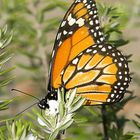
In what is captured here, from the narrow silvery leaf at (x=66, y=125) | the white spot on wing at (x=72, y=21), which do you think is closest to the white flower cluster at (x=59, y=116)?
the narrow silvery leaf at (x=66, y=125)

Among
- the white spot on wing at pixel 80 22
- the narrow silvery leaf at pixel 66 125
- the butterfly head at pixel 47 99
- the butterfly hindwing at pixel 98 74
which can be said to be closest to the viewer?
the narrow silvery leaf at pixel 66 125

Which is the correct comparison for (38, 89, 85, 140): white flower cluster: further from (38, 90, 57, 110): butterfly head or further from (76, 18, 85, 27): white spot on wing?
(76, 18, 85, 27): white spot on wing

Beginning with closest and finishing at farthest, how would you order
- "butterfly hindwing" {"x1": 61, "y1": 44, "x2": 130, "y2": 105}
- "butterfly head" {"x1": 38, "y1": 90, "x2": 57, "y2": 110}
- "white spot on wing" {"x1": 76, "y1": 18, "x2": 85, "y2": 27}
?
"butterfly head" {"x1": 38, "y1": 90, "x2": 57, "y2": 110} < "butterfly hindwing" {"x1": 61, "y1": 44, "x2": 130, "y2": 105} < "white spot on wing" {"x1": 76, "y1": 18, "x2": 85, "y2": 27}

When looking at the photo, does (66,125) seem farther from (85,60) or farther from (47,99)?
(85,60)

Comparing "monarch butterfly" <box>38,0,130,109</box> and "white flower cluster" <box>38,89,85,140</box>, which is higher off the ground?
"monarch butterfly" <box>38,0,130,109</box>

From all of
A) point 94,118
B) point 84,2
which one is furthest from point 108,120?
point 84,2

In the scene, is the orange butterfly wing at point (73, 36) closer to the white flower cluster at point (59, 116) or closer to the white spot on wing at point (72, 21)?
the white spot on wing at point (72, 21)

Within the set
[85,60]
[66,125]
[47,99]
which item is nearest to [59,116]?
[66,125]

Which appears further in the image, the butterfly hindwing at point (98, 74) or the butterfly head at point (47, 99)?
the butterfly hindwing at point (98, 74)

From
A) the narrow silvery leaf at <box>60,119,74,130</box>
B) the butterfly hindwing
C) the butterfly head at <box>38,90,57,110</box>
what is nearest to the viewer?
the narrow silvery leaf at <box>60,119,74,130</box>

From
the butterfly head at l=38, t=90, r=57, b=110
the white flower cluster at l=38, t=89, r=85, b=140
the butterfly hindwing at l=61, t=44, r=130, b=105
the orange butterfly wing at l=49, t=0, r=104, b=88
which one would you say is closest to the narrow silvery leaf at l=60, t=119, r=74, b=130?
the white flower cluster at l=38, t=89, r=85, b=140
